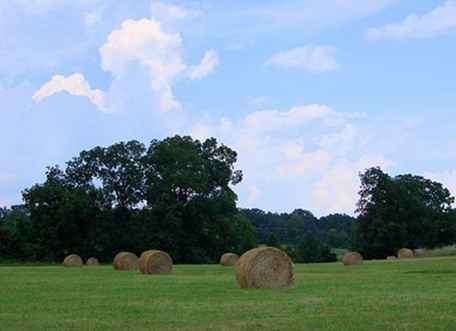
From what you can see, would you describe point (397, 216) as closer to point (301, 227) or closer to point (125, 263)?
point (125, 263)

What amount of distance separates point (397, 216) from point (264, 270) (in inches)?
2832

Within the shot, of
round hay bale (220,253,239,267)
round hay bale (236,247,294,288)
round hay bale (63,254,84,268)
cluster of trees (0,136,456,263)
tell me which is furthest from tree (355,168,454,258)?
round hay bale (236,247,294,288)

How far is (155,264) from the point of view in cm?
3744

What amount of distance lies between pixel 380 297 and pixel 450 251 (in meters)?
49.6

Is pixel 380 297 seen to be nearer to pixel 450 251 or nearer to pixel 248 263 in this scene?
pixel 248 263

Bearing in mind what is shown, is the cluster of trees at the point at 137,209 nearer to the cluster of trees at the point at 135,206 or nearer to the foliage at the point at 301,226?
the cluster of trees at the point at 135,206

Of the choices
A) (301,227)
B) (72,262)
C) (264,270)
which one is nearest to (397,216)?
(72,262)

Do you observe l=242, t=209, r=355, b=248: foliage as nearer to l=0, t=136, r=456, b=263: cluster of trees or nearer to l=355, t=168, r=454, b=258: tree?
l=355, t=168, r=454, b=258: tree

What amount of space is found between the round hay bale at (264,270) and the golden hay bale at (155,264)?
44.0 ft

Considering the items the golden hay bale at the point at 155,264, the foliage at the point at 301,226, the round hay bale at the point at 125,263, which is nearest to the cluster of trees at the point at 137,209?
the round hay bale at the point at 125,263

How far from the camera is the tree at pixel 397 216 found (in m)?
90.3

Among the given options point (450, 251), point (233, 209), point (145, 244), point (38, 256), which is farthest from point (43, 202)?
point (450, 251)

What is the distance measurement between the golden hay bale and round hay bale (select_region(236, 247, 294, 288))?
44.0ft

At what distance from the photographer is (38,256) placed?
6925 cm
